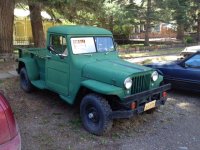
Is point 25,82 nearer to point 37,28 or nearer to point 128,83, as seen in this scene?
point 128,83

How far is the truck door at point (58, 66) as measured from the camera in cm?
587

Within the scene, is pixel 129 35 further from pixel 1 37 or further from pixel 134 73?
pixel 134 73

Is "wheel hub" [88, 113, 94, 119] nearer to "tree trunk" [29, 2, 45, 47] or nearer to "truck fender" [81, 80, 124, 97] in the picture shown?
"truck fender" [81, 80, 124, 97]

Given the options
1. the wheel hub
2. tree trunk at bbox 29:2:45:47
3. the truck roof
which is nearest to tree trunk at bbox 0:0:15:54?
tree trunk at bbox 29:2:45:47

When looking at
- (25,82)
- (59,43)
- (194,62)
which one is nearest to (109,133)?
(59,43)

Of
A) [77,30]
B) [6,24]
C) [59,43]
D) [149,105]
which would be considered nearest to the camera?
[149,105]

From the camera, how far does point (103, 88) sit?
4.93m

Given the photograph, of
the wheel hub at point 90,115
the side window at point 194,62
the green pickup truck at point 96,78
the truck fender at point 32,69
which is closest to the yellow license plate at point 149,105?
the green pickup truck at point 96,78

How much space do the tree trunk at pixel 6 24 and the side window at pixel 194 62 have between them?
23.7 ft

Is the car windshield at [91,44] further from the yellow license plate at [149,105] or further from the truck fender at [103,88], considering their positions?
the yellow license plate at [149,105]

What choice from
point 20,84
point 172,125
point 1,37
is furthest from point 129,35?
point 172,125

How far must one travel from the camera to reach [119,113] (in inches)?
195

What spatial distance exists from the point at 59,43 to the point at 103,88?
5.62 ft

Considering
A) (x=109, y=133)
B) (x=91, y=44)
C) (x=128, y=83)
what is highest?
(x=91, y=44)
